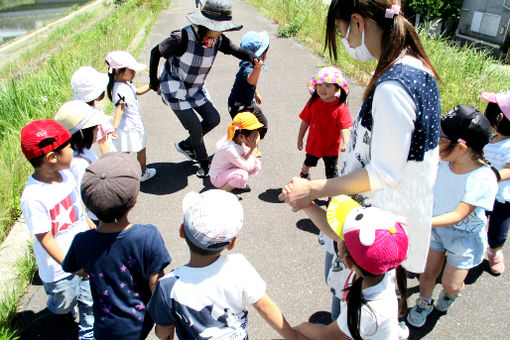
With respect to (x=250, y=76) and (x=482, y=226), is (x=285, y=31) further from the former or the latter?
(x=482, y=226)

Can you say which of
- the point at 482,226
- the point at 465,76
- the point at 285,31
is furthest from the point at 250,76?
the point at 285,31

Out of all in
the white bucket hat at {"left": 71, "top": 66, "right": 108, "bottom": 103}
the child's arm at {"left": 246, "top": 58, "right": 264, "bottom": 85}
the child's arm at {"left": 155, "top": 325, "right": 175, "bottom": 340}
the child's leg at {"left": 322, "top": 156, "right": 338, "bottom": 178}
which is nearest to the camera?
the child's arm at {"left": 155, "top": 325, "right": 175, "bottom": 340}

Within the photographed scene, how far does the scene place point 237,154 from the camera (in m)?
3.61

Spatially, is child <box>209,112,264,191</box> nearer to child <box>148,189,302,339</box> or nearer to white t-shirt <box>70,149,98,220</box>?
white t-shirt <box>70,149,98,220</box>

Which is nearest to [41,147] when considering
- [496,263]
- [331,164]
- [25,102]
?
[331,164]

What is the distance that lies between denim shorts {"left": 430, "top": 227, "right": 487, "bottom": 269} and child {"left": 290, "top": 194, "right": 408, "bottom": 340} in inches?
33.8

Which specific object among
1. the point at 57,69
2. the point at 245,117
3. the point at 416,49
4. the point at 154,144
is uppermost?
the point at 416,49

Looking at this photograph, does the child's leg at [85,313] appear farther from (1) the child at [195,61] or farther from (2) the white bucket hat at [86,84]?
(1) the child at [195,61]

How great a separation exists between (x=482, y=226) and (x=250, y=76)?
103 inches

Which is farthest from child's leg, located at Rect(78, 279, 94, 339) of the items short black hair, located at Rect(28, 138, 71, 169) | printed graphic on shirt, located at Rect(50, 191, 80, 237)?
short black hair, located at Rect(28, 138, 71, 169)

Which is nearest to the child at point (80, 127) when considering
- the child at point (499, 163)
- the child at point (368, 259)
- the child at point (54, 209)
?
the child at point (54, 209)

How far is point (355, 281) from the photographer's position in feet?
4.97

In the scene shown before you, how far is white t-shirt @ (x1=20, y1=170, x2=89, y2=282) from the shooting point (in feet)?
6.49

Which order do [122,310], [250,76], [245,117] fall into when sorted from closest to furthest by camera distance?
[122,310] → [245,117] → [250,76]
